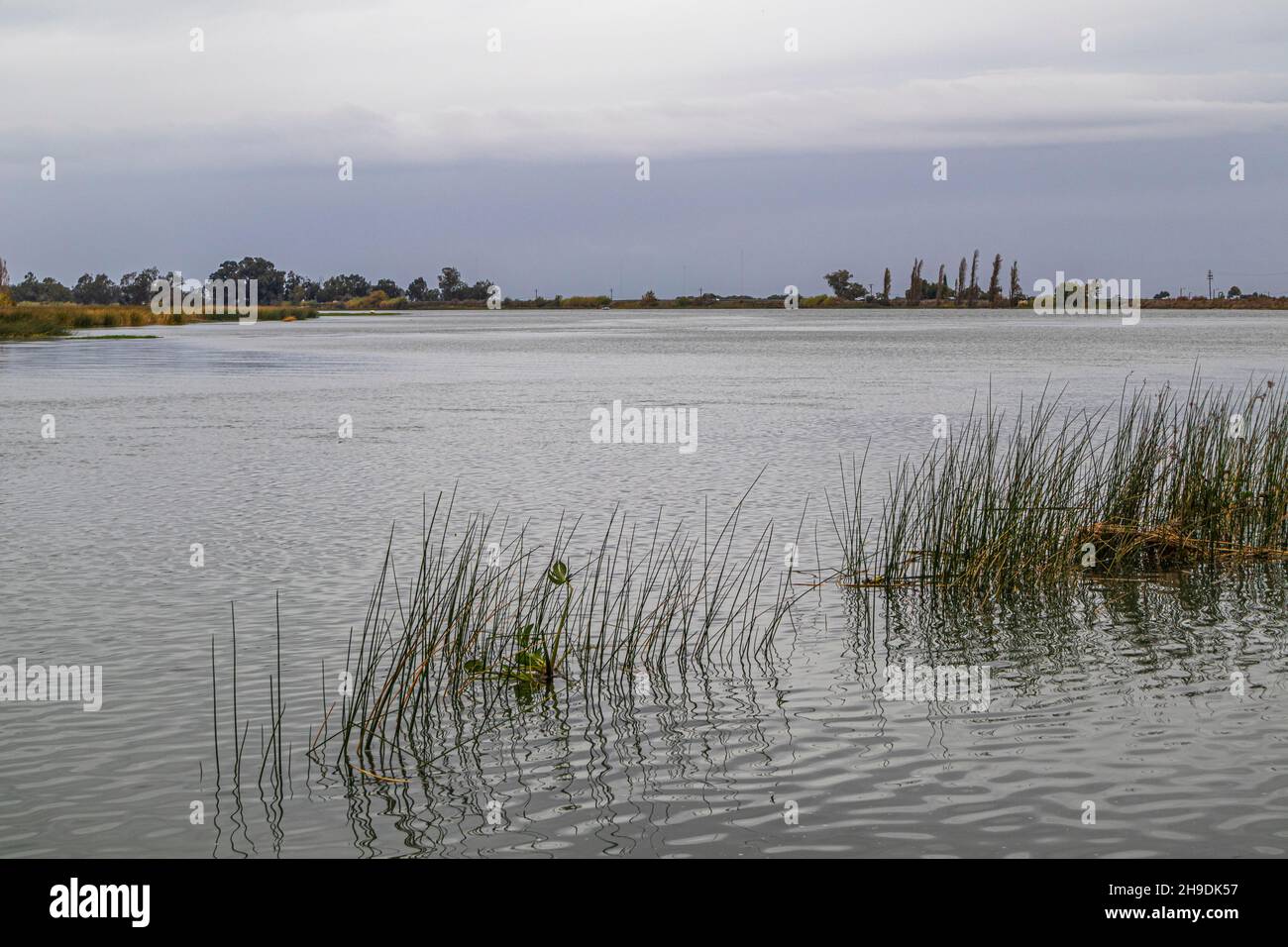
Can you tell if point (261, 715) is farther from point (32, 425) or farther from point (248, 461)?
point (32, 425)

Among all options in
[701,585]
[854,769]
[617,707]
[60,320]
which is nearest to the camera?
[854,769]

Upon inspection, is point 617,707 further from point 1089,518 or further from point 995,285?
point 995,285

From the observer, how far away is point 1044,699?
8844mm

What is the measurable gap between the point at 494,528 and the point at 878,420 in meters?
14.8

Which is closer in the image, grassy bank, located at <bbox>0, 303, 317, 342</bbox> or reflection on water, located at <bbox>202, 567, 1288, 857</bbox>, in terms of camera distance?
reflection on water, located at <bbox>202, 567, 1288, 857</bbox>

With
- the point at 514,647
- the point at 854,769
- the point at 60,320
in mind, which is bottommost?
the point at 854,769

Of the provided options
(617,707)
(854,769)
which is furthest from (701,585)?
(854,769)

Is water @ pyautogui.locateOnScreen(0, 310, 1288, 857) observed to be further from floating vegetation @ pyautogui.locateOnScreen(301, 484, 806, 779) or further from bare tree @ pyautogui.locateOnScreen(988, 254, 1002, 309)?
bare tree @ pyautogui.locateOnScreen(988, 254, 1002, 309)

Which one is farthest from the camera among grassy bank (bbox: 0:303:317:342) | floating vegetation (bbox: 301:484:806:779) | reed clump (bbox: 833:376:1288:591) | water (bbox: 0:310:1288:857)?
grassy bank (bbox: 0:303:317:342)

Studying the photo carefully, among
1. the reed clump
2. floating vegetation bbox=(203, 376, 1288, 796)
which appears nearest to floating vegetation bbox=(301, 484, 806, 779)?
floating vegetation bbox=(203, 376, 1288, 796)

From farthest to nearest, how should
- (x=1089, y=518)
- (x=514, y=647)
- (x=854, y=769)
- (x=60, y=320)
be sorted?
1. (x=60, y=320)
2. (x=1089, y=518)
3. (x=514, y=647)
4. (x=854, y=769)

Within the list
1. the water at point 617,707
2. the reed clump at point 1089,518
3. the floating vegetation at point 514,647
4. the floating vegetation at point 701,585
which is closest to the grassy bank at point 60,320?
the water at point 617,707
